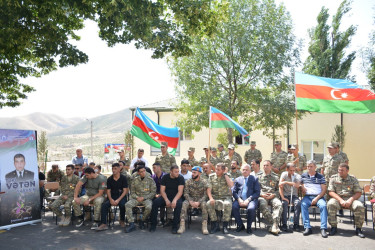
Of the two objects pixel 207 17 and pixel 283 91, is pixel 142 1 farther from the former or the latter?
pixel 283 91

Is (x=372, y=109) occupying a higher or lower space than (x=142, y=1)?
lower

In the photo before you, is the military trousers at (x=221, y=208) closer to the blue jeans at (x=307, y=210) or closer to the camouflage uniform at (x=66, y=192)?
the blue jeans at (x=307, y=210)

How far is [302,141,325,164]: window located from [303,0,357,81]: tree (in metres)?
4.75

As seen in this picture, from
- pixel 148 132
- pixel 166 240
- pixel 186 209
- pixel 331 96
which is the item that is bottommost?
pixel 166 240

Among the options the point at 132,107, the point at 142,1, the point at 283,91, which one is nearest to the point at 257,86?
the point at 283,91

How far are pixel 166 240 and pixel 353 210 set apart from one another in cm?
426

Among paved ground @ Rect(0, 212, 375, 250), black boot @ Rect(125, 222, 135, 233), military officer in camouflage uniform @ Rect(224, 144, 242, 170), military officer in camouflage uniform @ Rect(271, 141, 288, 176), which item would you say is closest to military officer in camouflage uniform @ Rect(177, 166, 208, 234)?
paved ground @ Rect(0, 212, 375, 250)

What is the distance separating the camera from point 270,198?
7855 millimetres

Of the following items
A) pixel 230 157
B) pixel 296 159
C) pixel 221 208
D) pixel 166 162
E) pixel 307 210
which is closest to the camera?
pixel 307 210

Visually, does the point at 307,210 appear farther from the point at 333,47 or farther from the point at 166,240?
the point at 333,47

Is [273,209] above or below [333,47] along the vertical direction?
below

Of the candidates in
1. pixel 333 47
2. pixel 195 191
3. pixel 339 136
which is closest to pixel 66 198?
pixel 195 191

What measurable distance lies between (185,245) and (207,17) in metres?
6.97

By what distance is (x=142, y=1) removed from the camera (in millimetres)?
8055
